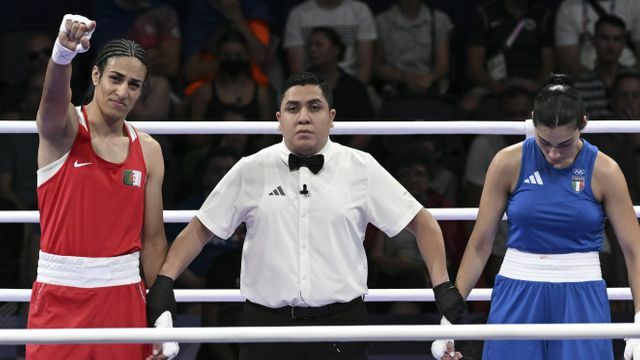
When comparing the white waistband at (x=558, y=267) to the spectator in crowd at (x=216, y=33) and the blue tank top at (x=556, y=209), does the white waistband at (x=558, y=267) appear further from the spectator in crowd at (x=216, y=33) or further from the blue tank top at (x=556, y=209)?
the spectator in crowd at (x=216, y=33)

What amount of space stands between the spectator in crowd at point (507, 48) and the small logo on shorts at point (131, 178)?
10.5 ft

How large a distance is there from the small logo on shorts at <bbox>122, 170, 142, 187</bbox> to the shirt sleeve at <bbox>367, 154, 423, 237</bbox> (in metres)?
0.68

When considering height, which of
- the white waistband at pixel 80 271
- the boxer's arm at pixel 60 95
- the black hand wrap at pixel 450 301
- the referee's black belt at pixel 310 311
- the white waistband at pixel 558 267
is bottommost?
the referee's black belt at pixel 310 311

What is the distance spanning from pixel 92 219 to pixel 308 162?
0.64 metres

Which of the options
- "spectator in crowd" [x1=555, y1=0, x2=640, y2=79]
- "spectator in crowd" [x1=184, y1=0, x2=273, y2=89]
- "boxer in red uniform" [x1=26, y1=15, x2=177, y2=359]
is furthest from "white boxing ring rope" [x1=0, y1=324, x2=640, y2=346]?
"spectator in crowd" [x1=555, y1=0, x2=640, y2=79]

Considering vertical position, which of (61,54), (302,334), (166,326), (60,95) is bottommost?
(166,326)

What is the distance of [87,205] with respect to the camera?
3.23m

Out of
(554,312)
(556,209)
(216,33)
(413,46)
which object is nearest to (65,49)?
(556,209)

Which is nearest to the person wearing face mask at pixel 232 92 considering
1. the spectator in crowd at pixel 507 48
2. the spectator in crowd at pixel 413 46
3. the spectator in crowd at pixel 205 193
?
the spectator in crowd at pixel 205 193

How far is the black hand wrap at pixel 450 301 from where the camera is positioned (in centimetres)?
325

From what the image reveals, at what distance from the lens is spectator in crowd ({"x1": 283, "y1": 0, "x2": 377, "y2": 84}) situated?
6207mm

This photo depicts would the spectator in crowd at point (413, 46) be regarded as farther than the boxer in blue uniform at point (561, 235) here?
Yes

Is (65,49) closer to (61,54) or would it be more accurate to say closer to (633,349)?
Answer: (61,54)

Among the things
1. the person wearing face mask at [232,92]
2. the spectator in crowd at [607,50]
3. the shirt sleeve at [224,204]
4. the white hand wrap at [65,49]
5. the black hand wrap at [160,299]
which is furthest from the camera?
the spectator in crowd at [607,50]
